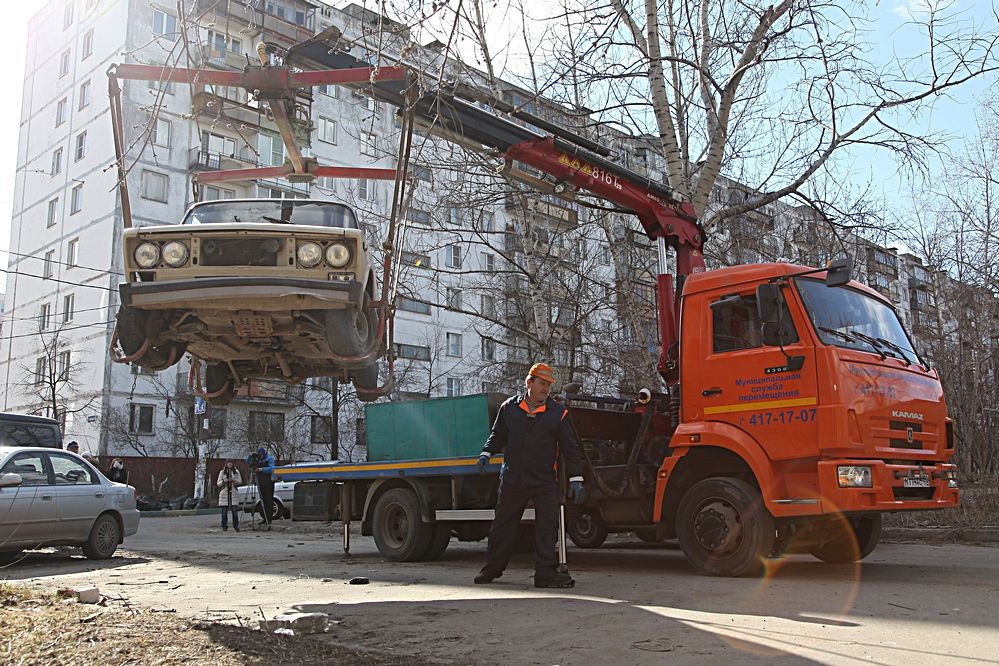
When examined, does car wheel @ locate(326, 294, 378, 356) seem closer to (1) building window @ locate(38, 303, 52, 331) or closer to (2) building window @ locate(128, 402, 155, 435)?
(2) building window @ locate(128, 402, 155, 435)

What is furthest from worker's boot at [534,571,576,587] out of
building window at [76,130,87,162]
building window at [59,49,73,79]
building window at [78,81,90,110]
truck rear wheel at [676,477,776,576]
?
building window at [59,49,73,79]

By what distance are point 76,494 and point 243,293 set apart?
274 inches

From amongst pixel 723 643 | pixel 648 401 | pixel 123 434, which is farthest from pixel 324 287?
pixel 123 434

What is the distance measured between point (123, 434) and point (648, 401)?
33.4 m

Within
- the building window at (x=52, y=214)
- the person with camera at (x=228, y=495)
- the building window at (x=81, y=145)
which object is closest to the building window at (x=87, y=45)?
the building window at (x=81, y=145)

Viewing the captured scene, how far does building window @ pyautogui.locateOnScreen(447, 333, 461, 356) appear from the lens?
49344 millimetres

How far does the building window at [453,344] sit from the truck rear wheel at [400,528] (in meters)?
38.0

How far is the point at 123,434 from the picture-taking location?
37.5 meters

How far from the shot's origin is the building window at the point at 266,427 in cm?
4112

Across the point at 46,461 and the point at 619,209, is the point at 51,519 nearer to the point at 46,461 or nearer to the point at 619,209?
the point at 46,461

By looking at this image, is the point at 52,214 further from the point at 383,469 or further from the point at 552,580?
the point at 552,580

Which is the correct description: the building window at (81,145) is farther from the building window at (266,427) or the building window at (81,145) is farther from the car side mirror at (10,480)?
the car side mirror at (10,480)

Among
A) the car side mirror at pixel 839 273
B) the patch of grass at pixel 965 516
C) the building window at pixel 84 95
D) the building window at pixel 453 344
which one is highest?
the building window at pixel 84 95

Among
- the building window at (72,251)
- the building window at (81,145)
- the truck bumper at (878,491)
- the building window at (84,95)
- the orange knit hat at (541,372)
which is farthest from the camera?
the building window at (84,95)
